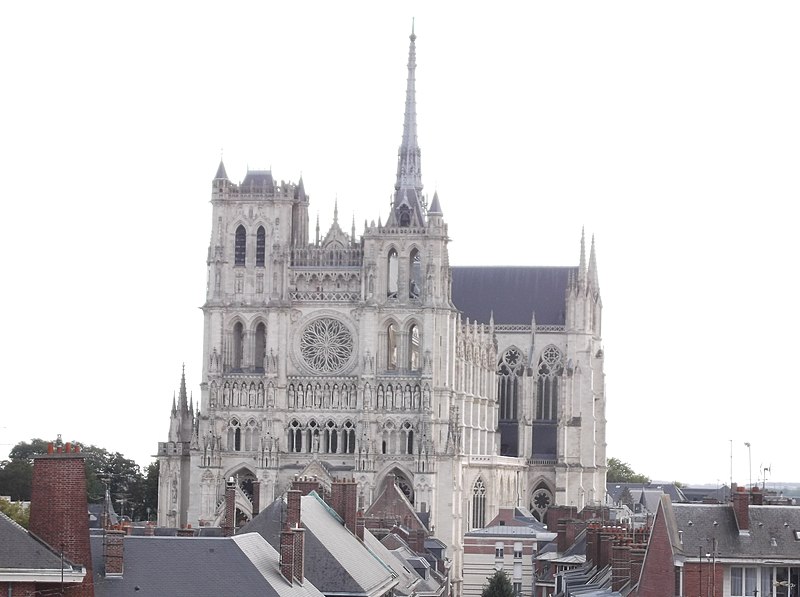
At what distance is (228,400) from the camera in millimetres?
133625

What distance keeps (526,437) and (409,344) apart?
24809 millimetres

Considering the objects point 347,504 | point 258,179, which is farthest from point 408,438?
point 347,504

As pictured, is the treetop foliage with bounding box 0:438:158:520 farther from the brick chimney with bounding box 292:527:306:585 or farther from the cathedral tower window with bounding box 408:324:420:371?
the brick chimney with bounding box 292:527:306:585

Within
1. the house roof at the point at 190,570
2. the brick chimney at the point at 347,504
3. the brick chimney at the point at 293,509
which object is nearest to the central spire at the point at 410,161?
the brick chimney at the point at 347,504

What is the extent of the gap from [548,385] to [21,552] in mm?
127549

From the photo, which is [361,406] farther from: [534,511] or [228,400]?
[534,511]

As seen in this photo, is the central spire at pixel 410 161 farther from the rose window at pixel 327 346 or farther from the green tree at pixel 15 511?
the green tree at pixel 15 511

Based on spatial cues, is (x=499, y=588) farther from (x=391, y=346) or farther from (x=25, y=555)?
(x=25, y=555)

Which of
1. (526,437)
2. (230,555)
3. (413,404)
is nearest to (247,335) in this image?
(413,404)

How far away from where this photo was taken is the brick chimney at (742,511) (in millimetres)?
50250

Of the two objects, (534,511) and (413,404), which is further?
(534,511)

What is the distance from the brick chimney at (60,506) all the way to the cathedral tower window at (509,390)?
124077mm

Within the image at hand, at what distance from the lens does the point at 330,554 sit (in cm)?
5497

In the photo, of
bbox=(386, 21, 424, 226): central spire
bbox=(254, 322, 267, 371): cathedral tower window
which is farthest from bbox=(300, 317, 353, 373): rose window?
bbox=(386, 21, 424, 226): central spire
